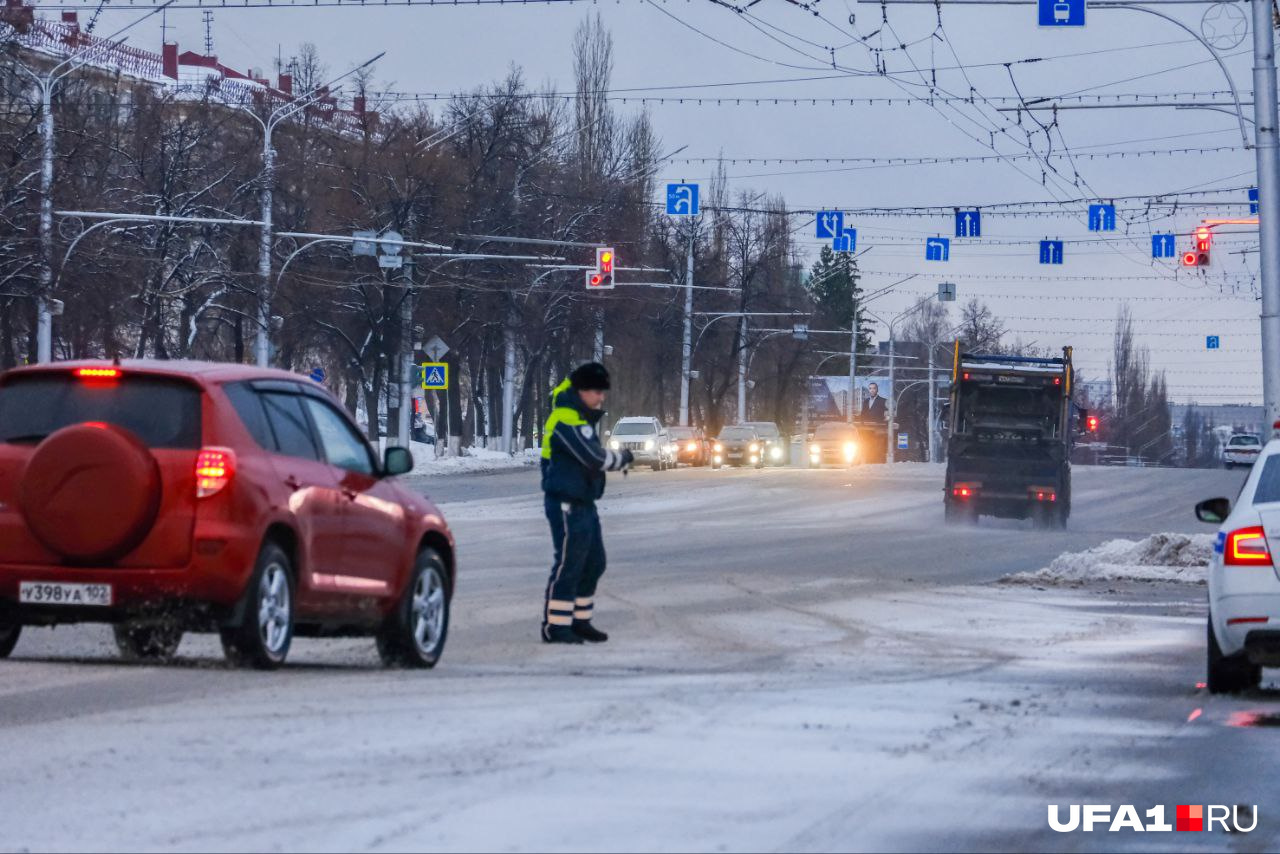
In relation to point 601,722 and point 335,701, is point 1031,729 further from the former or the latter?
point 335,701

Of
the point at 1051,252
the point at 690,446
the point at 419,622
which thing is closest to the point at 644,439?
the point at 690,446

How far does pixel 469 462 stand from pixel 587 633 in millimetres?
58678

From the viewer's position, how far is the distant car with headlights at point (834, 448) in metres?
86.8

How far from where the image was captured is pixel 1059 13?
90.7 feet

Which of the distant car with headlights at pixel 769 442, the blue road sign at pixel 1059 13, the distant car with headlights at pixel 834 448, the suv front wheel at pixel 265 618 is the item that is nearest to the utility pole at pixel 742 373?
the distant car with headlights at pixel 834 448

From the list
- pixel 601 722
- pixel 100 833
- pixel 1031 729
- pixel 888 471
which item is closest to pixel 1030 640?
pixel 1031 729

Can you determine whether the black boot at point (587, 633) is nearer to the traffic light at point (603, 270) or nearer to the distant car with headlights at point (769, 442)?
the traffic light at point (603, 270)

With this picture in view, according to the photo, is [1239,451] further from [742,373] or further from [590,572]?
[590,572]

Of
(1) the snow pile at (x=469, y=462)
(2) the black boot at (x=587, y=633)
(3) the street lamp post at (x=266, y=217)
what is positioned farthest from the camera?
(1) the snow pile at (x=469, y=462)

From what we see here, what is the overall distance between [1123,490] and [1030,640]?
42.4 m

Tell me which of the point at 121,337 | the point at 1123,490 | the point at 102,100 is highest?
the point at 102,100

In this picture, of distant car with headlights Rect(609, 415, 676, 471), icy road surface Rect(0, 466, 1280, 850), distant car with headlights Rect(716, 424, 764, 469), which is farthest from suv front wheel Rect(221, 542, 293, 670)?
distant car with headlights Rect(716, 424, 764, 469)

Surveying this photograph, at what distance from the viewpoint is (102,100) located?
66.5 metres

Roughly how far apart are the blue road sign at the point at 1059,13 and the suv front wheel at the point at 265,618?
737 inches
